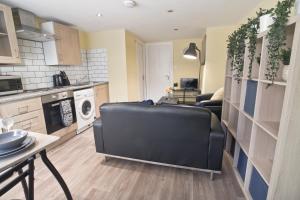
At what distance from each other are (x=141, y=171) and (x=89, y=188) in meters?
0.60

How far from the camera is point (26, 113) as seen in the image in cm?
209

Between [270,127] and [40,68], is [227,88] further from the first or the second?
[40,68]

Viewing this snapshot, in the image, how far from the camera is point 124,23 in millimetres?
3189

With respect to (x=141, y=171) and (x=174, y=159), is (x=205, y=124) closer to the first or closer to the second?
(x=174, y=159)

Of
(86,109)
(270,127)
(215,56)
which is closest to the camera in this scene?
(270,127)

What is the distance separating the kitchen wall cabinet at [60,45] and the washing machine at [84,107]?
0.69 meters

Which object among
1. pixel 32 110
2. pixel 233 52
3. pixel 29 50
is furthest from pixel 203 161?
pixel 29 50

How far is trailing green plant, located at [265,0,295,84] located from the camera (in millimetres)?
1004

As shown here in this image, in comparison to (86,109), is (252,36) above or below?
above

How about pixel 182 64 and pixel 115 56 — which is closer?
pixel 115 56

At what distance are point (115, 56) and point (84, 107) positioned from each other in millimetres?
1441

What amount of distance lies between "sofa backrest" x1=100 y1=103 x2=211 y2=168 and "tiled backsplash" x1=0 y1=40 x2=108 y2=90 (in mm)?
1789

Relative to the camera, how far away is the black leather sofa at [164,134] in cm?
156

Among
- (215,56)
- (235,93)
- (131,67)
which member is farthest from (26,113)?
(215,56)
